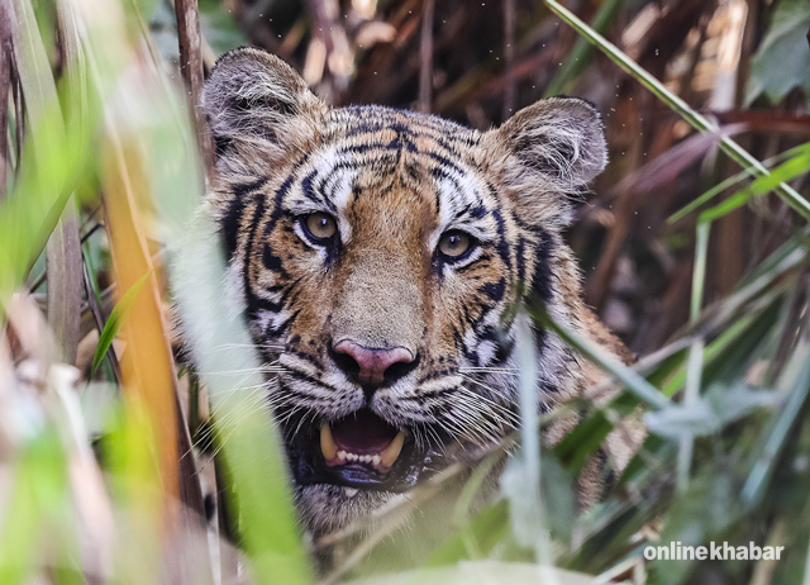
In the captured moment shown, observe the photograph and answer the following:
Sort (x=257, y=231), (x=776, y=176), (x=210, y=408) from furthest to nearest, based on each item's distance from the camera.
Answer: (x=257, y=231) < (x=210, y=408) < (x=776, y=176)

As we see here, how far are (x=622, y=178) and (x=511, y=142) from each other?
1515 mm

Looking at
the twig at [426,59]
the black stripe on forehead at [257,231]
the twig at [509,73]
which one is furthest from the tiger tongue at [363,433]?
the twig at [509,73]

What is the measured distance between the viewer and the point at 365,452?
1712 mm

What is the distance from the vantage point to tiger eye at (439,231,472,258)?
185 centimetres

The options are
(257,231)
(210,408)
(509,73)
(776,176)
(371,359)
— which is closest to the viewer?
(776,176)

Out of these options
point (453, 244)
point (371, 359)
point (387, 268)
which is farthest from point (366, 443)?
point (453, 244)

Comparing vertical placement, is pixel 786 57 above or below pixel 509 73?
below

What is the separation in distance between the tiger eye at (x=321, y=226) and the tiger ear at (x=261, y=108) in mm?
269

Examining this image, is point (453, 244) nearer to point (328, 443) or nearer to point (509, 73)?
point (328, 443)

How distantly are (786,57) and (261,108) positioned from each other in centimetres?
130

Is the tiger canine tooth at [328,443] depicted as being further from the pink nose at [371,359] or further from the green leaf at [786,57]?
the green leaf at [786,57]

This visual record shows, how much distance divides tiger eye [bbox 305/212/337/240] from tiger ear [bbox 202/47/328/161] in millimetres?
269

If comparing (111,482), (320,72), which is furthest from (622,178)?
(111,482)

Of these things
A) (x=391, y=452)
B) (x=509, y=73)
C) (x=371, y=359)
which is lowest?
(x=391, y=452)
